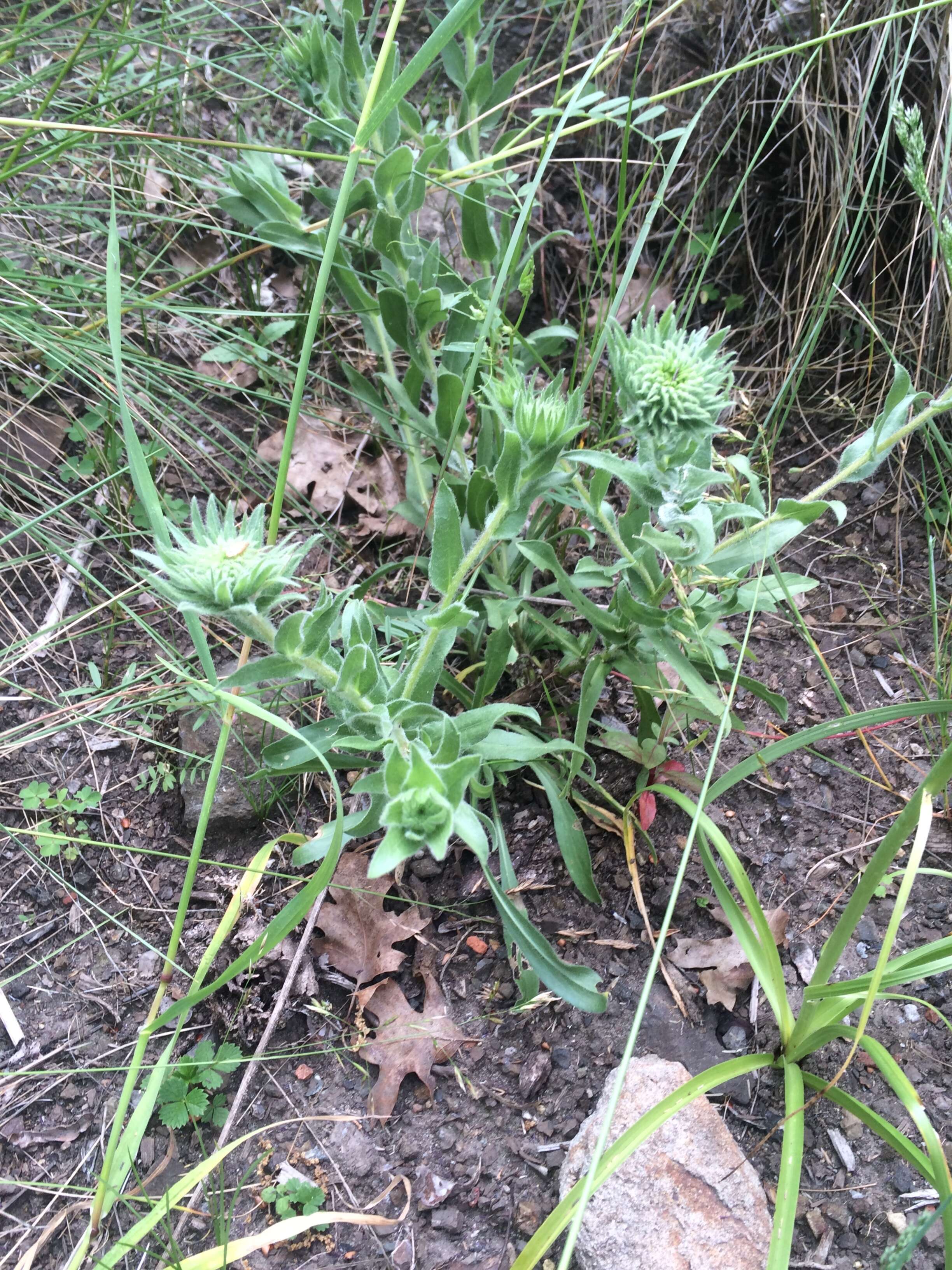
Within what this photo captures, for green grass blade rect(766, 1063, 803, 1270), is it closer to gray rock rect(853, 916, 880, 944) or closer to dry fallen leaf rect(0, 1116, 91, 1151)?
gray rock rect(853, 916, 880, 944)

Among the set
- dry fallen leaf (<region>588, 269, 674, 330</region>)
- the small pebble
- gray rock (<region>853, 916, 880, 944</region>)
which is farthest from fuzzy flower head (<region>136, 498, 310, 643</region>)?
dry fallen leaf (<region>588, 269, 674, 330</region>)

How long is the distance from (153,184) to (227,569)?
6.14 ft

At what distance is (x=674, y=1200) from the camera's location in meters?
1.51

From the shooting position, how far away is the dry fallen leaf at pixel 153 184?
249cm

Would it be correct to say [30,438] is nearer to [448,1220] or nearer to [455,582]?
[455,582]

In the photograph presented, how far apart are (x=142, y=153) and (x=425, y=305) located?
1196mm

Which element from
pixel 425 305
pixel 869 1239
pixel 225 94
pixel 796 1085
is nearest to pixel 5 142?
pixel 225 94

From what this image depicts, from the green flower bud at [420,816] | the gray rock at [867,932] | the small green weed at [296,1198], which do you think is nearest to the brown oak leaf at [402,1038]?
the small green weed at [296,1198]

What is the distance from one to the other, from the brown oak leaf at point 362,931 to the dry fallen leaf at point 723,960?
56 cm

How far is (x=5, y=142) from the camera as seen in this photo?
90.0 inches

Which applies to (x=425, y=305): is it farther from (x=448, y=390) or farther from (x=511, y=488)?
(x=511, y=488)

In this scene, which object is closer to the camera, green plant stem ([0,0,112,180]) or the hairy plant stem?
the hairy plant stem

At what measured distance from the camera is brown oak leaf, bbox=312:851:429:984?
1.85 m

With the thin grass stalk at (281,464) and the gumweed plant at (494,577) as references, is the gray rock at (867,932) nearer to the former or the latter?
the gumweed plant at (494,577)
